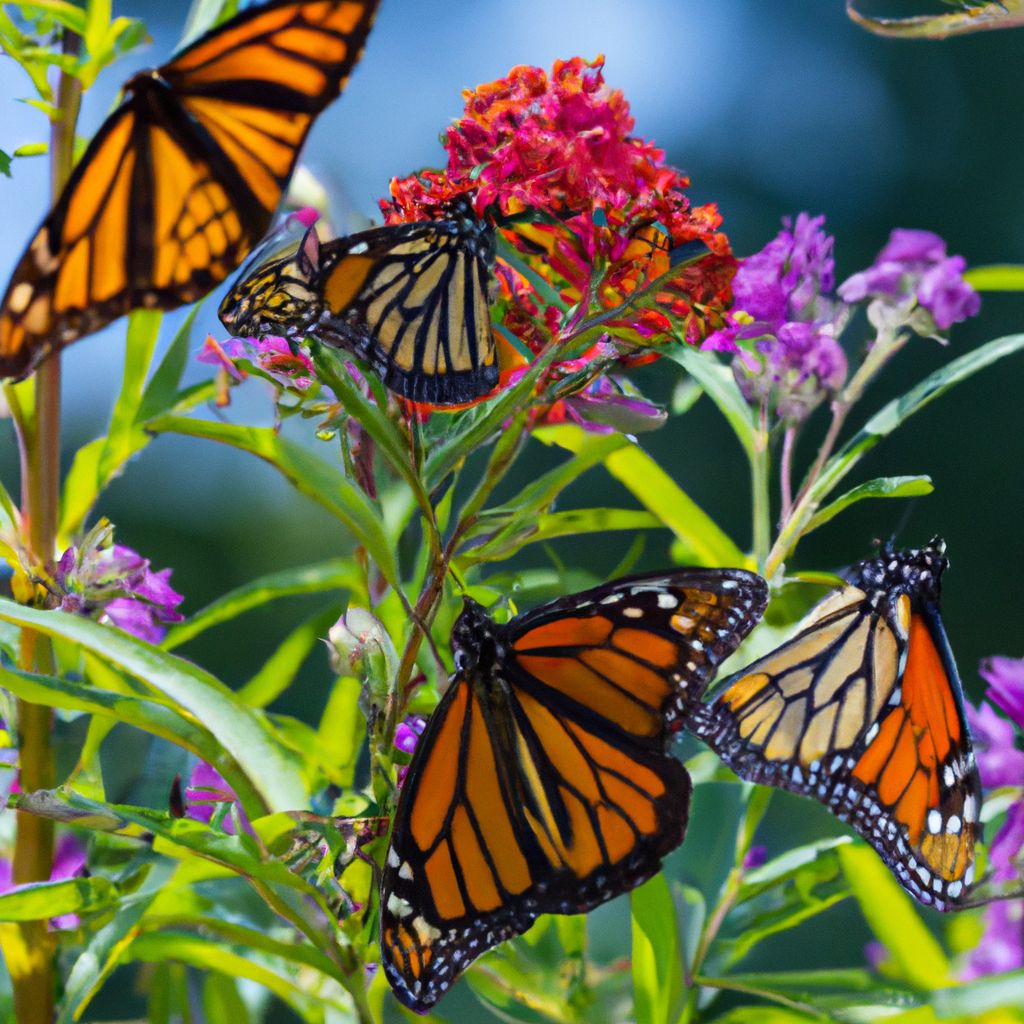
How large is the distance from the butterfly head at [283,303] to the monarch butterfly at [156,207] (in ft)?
0.06

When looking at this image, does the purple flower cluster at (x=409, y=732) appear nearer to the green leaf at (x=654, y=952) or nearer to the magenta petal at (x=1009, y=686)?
the green leaf at (x=654, y=952)

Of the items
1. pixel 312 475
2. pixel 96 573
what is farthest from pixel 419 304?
pixel 96 573

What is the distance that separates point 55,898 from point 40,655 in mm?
134

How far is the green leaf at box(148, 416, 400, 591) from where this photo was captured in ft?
1.93

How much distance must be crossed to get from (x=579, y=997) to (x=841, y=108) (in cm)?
501

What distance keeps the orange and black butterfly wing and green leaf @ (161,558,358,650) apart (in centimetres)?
24

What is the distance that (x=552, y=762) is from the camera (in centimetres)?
60

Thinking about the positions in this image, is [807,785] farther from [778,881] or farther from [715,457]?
[715,457]

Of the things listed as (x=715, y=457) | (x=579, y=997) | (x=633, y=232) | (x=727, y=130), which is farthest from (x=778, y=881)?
(x=727, y=130)

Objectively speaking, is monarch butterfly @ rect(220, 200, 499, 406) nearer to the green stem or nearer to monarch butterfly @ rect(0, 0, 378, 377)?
monarch butterfly @ rect(0, 0, 378, 377)

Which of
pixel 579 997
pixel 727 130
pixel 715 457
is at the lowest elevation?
pixel 579 997

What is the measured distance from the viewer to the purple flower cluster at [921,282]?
706 millimetres

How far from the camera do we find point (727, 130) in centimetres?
485

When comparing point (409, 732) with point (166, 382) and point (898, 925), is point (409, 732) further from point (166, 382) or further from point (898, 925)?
point (898, 925)
